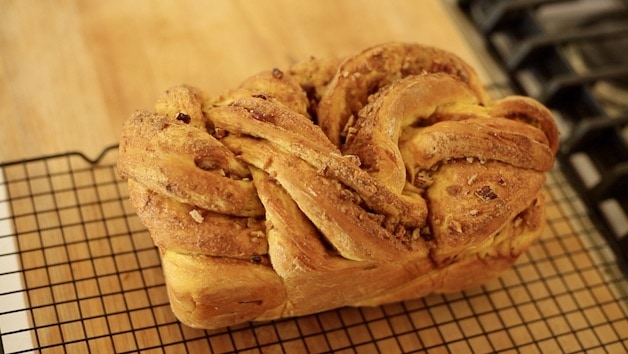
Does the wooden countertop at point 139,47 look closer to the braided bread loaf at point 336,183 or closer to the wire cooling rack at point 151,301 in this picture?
the wire cooling rack at point 151,301

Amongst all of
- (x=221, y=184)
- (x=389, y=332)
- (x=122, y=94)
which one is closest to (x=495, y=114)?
(x=389, y=332)

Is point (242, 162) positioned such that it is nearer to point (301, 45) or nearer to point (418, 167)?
point (418, 167)

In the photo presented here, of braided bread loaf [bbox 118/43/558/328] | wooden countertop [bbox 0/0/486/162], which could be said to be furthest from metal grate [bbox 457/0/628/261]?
braided bread loaf [bbox 118/43/558/328]

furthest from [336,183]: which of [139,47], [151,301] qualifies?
[139,47]

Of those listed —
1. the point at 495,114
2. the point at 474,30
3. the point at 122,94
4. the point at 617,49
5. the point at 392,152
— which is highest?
the point at 122,94

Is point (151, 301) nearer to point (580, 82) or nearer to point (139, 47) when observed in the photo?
point (139, 47)
